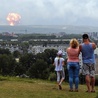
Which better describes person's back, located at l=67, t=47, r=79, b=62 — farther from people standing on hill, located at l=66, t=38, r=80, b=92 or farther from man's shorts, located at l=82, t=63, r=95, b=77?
man's shorts, located at l=82, t=63, r=95, b=77

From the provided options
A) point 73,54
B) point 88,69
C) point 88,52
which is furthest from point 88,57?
point 73,54

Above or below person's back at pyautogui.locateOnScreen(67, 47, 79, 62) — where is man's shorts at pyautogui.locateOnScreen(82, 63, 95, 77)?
below

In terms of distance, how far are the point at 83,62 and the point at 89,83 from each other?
533 mm

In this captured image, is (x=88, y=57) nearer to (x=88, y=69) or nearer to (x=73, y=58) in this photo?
(x=88, y=69)

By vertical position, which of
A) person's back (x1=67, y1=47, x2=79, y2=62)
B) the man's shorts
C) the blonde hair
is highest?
the blonde hair

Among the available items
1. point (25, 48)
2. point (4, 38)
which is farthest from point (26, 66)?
point (4, 38)

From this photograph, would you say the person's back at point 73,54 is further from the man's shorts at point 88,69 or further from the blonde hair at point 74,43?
the man's shorts at point 88,69

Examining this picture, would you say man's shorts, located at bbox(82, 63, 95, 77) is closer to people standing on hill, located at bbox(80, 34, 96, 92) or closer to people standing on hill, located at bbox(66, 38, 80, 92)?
people standing on hill, located at bbox(80, 34, 96, 92)

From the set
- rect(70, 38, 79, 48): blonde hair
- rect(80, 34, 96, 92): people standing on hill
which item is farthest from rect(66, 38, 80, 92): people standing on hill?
rect(80, 34, 96, 92): people standing on hill

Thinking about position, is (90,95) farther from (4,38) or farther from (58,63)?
(4,38)

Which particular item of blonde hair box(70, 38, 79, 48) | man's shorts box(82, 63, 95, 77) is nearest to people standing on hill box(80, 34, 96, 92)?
man's shorts box(82, 63, 95, 77)

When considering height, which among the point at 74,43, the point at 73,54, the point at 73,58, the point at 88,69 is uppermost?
the point at 74,43

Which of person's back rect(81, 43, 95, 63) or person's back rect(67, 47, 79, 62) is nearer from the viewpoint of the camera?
person's back rect(81, 43, 95, 63)

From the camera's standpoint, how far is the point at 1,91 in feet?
29.2
